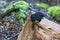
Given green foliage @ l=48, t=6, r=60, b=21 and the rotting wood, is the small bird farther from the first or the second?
green foliage @ l=48, t=6, r=60, b=21

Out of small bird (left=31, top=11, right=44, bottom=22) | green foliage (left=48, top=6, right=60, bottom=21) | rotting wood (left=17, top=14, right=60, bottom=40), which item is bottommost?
green foliage (left=48, top=6, right=60, bottom=21)

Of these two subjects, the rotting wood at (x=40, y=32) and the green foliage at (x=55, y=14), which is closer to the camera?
the rotting wood at (x=40, y=32)

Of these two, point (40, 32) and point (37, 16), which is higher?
point (37, 16)

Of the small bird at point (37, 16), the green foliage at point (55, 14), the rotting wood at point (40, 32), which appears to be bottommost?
the green foliage at point (55, 14)

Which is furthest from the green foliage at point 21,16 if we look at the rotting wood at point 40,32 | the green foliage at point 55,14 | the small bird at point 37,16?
the small bird at point 37,16

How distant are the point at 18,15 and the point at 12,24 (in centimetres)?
38

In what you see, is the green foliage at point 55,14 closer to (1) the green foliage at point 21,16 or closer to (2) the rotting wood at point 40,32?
(1) the green foliage at point 21,16

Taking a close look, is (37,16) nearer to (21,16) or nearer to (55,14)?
(21,16)

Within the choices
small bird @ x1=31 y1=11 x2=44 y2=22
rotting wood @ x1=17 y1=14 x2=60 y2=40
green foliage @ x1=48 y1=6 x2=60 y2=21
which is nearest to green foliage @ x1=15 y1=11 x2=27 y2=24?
green foliage @ x1=48 y1=6 x2=60 y2=21

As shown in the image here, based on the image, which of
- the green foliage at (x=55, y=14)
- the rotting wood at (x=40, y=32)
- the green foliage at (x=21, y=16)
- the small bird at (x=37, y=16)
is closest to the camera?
the small bird at (x=37, y=16)

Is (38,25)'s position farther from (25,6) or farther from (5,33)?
(25,6)

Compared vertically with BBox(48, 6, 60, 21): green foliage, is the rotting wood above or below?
above

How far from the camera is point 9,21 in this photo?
387 centimetres

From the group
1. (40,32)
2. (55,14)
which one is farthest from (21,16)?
(40,32)
